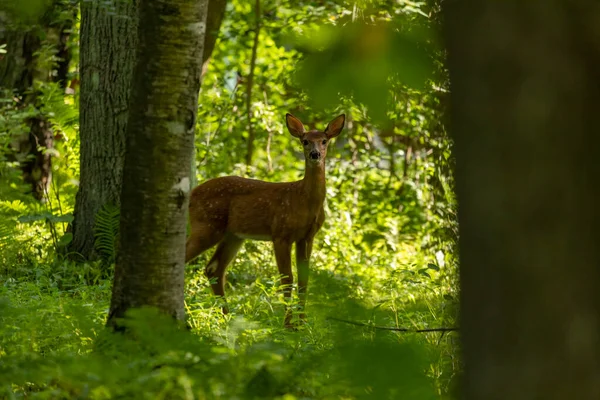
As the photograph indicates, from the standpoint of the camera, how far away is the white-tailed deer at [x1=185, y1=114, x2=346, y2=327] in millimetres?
8258

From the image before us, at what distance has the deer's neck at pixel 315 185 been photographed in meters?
8.30

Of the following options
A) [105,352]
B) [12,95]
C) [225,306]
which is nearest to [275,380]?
[105,352]

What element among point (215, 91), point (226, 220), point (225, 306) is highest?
point (215, 91)

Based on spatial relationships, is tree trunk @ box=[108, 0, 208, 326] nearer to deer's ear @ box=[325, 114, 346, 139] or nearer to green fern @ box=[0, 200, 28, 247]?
deer's ear @ box=[325, 114, 346, 139]

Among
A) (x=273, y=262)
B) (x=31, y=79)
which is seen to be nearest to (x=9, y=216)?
(x=273, y=262)

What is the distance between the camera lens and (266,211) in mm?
8375

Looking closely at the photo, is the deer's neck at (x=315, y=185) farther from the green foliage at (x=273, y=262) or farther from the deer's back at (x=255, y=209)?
the green foliage at (x=273, y=262)

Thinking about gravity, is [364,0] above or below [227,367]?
above

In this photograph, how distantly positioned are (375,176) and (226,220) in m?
5.42

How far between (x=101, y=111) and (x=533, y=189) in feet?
23.7

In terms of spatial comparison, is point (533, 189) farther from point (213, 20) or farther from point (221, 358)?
point (213, 20)

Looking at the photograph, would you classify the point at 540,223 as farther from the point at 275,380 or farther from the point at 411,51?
the point at 275,380

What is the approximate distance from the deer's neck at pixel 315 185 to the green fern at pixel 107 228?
5.25ft

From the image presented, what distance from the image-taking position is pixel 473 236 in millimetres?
1661
